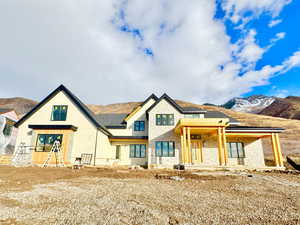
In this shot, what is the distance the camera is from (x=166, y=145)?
55.5ft

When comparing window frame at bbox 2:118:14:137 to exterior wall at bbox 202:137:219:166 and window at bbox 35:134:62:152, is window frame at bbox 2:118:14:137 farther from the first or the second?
exterior wall at bbox 202:137:219:166

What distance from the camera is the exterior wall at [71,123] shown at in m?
15.7

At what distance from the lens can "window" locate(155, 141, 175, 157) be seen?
16.6m

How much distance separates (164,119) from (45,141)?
11741mm

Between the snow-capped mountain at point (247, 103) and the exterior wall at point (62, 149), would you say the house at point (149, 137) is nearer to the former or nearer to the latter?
the exterior wall at point (62, 149)

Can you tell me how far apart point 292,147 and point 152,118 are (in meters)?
23.0

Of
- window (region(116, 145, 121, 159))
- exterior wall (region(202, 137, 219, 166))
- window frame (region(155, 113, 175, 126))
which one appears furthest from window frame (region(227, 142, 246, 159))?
window (region(116, 145, 121, 159))

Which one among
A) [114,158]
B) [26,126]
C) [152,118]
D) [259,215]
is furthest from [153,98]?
[259,215]

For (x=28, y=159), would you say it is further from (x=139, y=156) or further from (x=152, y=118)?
(x=152, y=118)

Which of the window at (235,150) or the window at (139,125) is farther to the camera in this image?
the window at (139,125)

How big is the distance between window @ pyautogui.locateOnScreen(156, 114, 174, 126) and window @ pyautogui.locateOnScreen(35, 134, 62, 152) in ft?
31.9

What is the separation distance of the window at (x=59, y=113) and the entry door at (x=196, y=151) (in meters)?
13.8

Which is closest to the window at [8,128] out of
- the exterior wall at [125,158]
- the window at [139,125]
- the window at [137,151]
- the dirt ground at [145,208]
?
the exterior wall at [125,158]

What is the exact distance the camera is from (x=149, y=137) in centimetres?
1705
